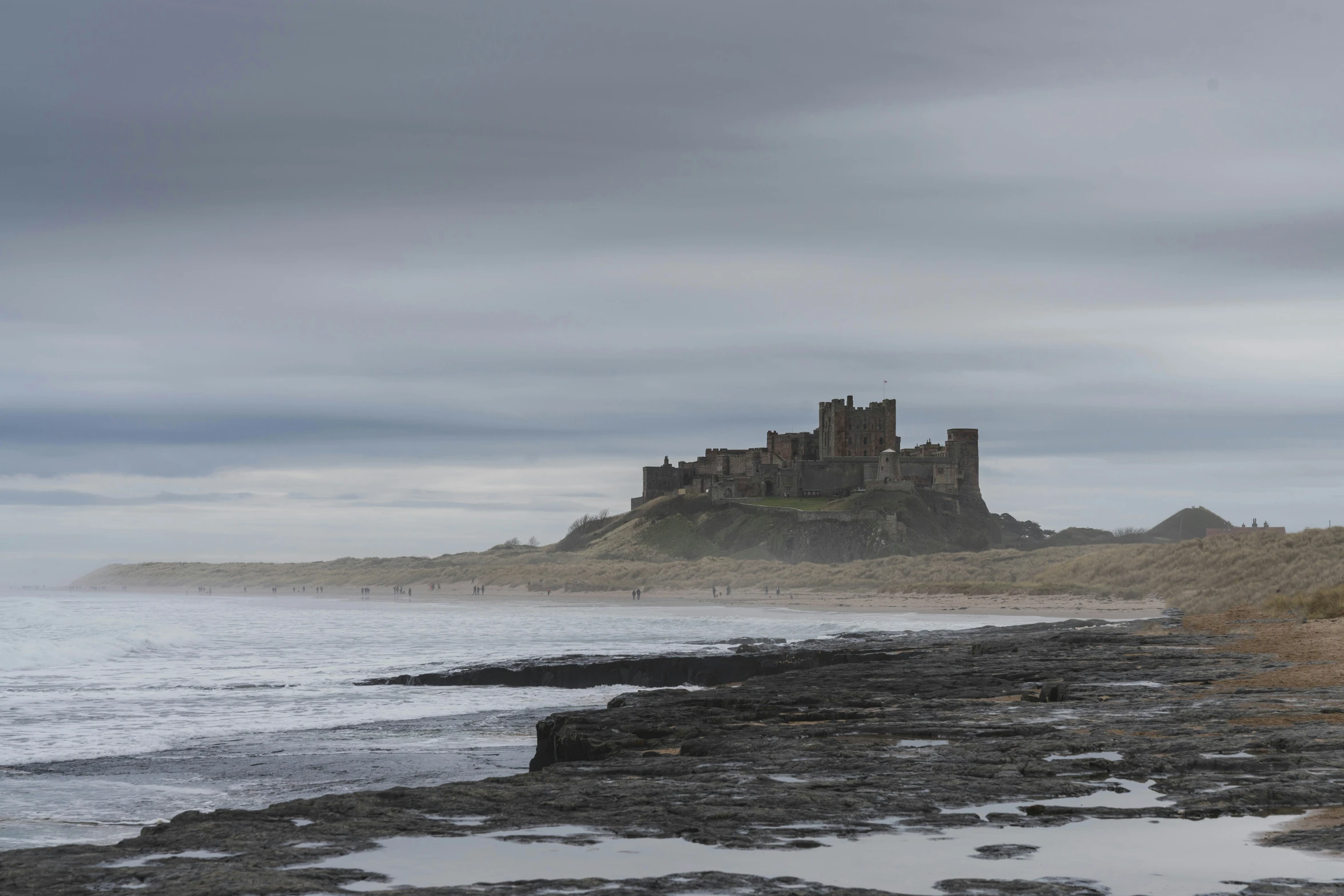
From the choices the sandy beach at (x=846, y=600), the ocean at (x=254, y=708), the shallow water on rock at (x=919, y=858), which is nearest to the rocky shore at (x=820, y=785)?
the shallow water on rock at (x=919, y=858)

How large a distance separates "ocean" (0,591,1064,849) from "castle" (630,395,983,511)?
88.9 m

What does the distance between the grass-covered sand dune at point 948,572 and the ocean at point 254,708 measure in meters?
8.41

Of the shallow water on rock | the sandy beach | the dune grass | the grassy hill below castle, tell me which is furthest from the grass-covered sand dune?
the shallow water on rock

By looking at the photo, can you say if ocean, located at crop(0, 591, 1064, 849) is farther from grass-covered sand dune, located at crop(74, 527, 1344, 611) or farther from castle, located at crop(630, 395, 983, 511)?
castle, located at crop(630, 395, 983, 511)

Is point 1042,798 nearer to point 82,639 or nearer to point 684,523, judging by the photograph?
point 82,639

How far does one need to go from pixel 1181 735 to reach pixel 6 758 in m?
12.0

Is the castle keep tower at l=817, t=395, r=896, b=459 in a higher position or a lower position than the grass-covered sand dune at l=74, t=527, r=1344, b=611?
higher

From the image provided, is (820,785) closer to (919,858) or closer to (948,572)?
(919,858)

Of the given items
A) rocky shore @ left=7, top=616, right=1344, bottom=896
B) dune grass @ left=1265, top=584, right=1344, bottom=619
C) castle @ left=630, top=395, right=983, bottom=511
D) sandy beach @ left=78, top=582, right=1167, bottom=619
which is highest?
castle @ left=630, top=395, right=983, bottom=511

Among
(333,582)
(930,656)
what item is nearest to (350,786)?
(930,656)

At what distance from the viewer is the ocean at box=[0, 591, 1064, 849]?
1120 cm

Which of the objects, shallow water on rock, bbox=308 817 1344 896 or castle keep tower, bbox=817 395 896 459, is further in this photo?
castle keep tower, bbox=817 395 896 459

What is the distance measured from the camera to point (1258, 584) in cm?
3812

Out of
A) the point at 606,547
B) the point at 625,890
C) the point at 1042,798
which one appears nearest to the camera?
the point at 625,890
